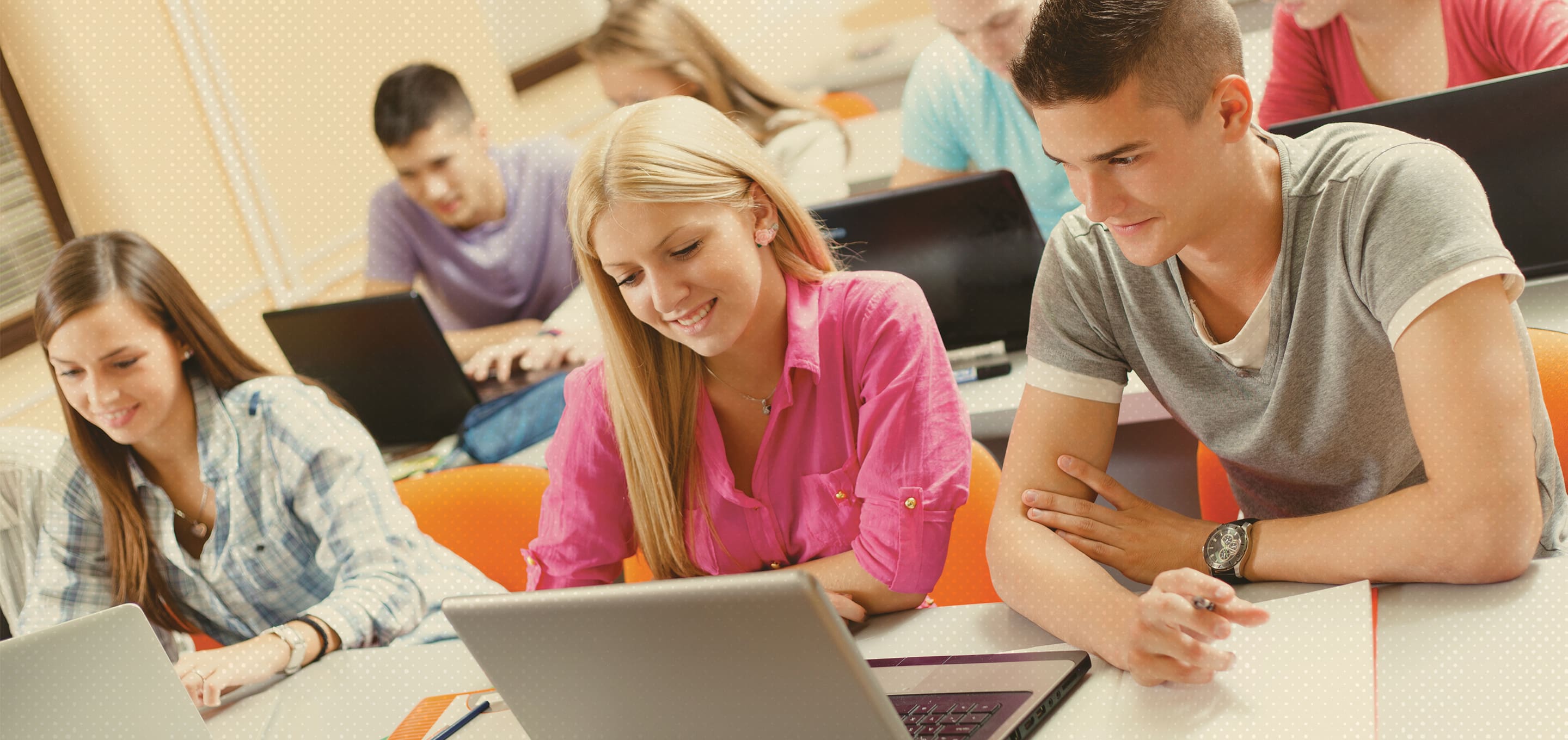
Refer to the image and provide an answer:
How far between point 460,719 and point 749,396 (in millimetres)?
497

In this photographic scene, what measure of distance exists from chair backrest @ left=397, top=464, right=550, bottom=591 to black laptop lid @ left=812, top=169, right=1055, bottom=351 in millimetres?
627

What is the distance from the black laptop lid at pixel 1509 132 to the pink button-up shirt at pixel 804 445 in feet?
1.86

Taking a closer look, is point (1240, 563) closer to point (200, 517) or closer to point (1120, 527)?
point (1120, 527)

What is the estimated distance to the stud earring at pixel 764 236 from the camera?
141cm

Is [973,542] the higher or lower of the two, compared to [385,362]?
lower

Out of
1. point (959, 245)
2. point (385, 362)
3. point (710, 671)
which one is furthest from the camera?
point (385, 362)

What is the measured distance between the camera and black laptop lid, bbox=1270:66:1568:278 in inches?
57.1

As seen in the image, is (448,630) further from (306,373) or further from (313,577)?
(306,373)

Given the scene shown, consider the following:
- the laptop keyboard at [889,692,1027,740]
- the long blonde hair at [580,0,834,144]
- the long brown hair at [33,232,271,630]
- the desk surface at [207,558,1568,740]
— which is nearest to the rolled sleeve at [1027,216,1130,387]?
the desk surface at [207,558,1568,740]

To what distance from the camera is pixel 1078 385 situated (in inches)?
48.7

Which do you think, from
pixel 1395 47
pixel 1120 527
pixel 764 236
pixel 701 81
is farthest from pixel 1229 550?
pixel 701 81

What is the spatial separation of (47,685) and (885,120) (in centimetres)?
295

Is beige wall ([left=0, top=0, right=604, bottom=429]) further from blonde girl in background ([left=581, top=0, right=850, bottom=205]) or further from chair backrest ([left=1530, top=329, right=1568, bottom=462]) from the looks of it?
chair backrest ([left=1530, top=329, right=1568, bottom=462])

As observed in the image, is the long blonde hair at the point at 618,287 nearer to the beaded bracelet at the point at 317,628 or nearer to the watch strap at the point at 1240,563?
the beaded bracelet at the point at 317,628
